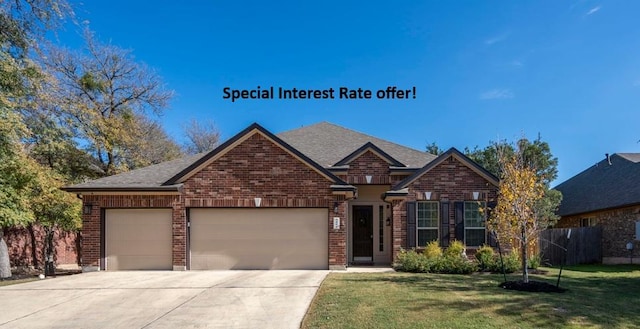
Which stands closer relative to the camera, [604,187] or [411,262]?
[411,262]

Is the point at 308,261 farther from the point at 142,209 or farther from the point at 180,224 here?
the point at 142,209

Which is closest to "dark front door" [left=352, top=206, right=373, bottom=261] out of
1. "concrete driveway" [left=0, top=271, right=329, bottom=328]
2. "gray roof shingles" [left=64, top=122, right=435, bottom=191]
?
"gray roof shingles" [left=64, top=122, right=435, bottom=191]

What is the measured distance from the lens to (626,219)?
17328mm

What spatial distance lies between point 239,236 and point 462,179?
7753mm

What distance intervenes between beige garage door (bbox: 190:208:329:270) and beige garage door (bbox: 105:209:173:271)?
852mm

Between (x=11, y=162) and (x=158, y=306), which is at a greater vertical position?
(x=11, y=162)

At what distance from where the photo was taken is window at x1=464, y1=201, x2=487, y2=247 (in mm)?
14242

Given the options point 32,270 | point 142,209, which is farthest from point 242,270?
point 32,270

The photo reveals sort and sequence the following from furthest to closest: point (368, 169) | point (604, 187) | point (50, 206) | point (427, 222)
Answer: point (604, 187) < point (368, 169) < point (50, 206) < point (427, 222)

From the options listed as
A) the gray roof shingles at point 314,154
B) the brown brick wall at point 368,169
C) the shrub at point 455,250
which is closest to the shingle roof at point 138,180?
the gray roof shingles at point 314,154

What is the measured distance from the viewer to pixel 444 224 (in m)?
14.3

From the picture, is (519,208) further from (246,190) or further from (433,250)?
(246,190)

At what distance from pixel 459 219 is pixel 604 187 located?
40.2 ft

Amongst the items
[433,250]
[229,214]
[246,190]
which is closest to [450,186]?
[433,250]
